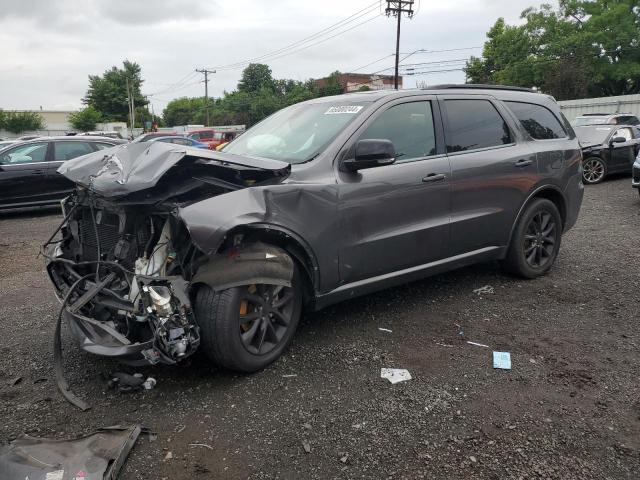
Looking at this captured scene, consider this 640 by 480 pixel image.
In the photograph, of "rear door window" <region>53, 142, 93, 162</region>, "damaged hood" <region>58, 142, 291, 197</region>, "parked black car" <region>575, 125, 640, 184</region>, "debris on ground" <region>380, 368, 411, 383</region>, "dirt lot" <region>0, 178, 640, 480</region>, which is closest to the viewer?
"dirt lot" <region>0, 178, 640, 480</region>

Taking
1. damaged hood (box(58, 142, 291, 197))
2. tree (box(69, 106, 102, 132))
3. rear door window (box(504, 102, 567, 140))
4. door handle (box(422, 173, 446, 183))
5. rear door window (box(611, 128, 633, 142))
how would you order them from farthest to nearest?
tree (box(69, 106, 102, 132)), rear door window (box(611, 128, 633, 142)), rear door window (box(504, 102, 567, 140)), door handle (box(422, 173, 446, 183)), damaged hood (box(58, 142, 291, 197))

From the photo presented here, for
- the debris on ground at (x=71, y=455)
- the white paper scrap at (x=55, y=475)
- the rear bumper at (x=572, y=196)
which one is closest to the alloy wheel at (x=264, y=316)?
the debris on ground at (x=71, y=455)

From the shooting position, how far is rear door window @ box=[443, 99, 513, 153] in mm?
4344

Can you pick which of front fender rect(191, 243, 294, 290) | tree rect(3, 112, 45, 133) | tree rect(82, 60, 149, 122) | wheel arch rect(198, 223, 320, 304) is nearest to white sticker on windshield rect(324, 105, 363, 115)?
wheel arch rect(198, 223, 320, 304)

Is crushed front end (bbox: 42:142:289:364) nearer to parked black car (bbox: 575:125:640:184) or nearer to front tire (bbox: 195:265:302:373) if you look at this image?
front tire (bbox: 195:265:302:373)

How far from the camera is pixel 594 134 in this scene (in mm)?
12484

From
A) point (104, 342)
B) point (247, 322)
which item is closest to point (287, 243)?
point (247, 322)

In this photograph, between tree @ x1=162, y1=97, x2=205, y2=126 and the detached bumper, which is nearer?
the detached bumper

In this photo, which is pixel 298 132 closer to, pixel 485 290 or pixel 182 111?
pixel 485 290

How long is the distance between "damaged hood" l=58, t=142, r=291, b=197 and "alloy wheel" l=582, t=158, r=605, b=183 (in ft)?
37.3

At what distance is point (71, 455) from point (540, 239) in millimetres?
4449

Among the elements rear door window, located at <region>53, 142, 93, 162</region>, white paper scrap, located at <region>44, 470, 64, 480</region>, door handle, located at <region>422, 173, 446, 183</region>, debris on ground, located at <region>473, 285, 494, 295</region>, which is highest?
rear door window, located at <region>53, 142, 93, 162</region>

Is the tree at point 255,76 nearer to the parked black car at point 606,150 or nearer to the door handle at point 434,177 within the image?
the parked black car at point 606,150

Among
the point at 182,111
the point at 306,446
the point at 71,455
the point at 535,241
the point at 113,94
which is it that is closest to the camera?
the point at 71,455
